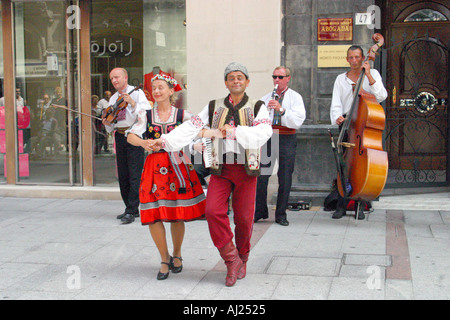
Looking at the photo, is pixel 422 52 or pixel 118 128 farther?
pixel 422 52

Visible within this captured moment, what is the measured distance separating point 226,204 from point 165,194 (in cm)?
51

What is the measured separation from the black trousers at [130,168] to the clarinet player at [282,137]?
1.50 metres

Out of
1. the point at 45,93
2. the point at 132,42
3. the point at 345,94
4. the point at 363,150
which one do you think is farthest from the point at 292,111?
the point at 45,93

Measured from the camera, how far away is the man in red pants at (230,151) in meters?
4.74

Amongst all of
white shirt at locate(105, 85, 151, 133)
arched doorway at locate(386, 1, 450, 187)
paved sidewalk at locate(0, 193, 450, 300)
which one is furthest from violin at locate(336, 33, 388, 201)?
white shirt at locate(105, 85, 151, 133)

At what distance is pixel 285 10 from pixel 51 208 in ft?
13.9

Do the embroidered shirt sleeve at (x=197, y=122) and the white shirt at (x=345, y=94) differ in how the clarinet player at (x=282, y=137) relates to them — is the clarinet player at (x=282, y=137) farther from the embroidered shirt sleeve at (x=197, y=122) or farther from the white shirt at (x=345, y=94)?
the embroidered shirt sleeve at (x=197, y=122)

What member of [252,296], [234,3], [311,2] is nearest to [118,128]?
[234,3]

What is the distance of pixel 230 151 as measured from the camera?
4.77 m

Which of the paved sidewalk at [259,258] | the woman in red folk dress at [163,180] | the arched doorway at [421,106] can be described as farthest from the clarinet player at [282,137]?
the woman in red folk dress at [163,180]

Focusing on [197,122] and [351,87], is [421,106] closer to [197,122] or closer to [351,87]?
[351,87]

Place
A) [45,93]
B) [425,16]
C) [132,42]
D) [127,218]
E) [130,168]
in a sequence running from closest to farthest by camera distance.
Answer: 1. [127,218]
2. [130,168]
3. [425,16]
4. [132,42]
5. [45,93]

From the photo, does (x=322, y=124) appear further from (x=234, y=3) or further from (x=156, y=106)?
(x=156, y=106)

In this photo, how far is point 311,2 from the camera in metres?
8.33
